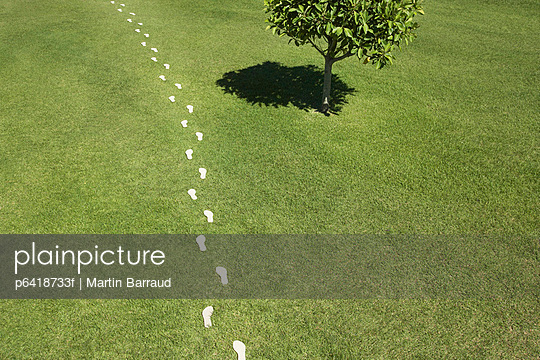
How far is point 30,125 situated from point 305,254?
670 centimetres

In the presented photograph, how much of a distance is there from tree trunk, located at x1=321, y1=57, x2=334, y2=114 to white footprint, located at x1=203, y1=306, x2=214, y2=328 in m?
5.46

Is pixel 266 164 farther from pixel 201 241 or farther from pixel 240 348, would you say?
pixel 240 348

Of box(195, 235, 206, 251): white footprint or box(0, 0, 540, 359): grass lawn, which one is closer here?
box(0, 0, 540, 359): grass lawn

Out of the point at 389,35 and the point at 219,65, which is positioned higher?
the point at 389,35

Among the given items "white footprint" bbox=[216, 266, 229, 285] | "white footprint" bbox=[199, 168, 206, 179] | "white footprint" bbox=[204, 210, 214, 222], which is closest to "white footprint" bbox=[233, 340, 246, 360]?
"white footprint" bbox=[216, 266, 229, 285]

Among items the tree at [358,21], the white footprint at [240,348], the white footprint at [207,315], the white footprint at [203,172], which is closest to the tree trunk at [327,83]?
the tree at [358,21]

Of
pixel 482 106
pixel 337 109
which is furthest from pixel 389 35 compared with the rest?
pixel 482 106

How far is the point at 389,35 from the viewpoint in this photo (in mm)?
7105

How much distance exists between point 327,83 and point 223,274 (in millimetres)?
5201

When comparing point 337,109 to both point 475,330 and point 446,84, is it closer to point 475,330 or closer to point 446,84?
point 446,84

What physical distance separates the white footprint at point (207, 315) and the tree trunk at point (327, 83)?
17.9ft

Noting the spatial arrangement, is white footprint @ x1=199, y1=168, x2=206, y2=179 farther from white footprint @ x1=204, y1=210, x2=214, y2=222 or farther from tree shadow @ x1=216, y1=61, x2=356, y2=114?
tree shadow @ x1=216, y1=61, x2=356, y2=114

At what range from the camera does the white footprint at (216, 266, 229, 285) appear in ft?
16.3

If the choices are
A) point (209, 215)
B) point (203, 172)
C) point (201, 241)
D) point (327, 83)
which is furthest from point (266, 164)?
point (327, 83)
